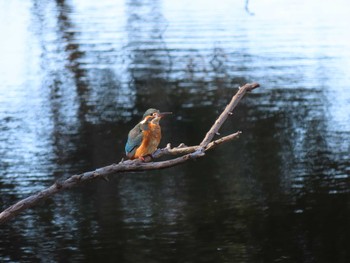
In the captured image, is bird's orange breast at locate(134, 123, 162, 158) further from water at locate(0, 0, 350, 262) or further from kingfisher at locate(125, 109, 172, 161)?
water at locate(0, 0, 350, 262)

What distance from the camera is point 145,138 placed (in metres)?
6.89

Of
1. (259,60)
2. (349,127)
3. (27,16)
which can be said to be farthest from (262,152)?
(27,16)

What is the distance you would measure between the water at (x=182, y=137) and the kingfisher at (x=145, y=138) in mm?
3658

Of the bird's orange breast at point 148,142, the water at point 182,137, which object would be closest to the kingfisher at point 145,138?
the bird's orange breast at point 148,142

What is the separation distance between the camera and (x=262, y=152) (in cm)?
1426

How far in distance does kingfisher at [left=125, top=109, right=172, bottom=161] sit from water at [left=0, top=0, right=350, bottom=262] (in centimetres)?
366

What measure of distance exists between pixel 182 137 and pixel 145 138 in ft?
26.8

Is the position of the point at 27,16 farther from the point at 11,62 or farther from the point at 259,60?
the point at 259,60

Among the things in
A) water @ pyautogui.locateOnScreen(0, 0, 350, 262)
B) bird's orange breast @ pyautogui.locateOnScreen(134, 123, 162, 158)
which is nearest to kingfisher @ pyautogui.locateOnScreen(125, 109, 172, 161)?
bird's orange breast @ pyautogui.locateOnScreen(134, 123, 162, 158)

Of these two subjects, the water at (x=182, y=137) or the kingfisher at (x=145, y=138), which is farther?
the water at (x=182, y=137)

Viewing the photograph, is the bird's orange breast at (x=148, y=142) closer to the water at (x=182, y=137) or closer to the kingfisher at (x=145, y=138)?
the kingfisher at (x=145, y=138)

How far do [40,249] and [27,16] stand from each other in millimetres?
20206

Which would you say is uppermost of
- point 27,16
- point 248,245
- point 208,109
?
point 27,16

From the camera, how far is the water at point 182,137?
11.1 m
